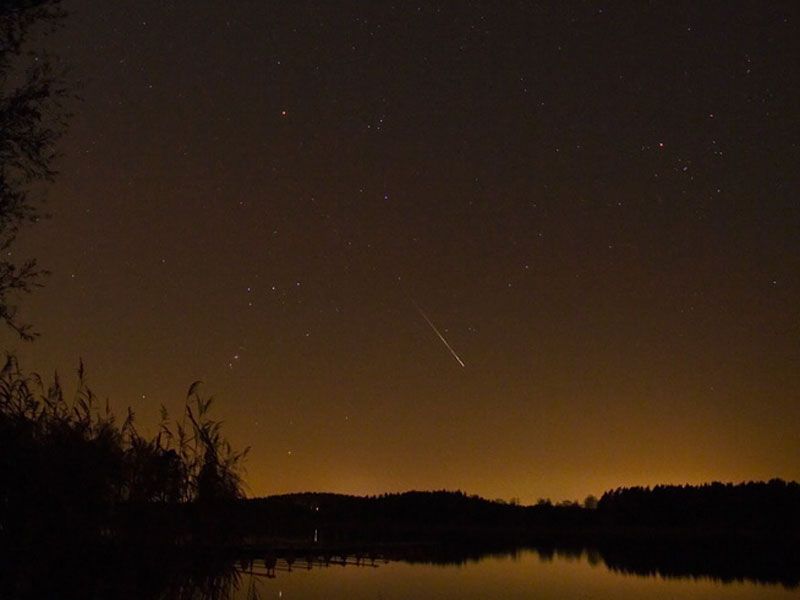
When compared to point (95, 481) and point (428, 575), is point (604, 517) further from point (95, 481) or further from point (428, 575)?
point (95, 481)

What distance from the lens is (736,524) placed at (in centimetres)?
11125

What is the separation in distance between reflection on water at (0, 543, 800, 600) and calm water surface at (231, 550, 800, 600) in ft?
0.20

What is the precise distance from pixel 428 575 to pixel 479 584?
5330mm

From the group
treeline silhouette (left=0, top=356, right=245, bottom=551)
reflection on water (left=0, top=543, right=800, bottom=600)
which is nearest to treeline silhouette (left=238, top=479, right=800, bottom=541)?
reflection on water (left=0, top=543, right=800, bottom=600)

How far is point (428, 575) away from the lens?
58.5 m

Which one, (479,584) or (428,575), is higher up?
(428,575)

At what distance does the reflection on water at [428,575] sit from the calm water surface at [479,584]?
2.4 inches

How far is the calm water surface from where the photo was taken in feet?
151

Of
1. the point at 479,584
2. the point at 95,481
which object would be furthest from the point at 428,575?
the point at 95,481

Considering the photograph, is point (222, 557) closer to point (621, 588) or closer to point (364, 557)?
point (621, 588)

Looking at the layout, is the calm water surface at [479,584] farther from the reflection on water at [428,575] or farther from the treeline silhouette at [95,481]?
the treeline silhouette at [95,481]

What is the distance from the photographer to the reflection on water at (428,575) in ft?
24.9

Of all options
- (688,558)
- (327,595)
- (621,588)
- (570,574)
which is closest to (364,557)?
(570,574)

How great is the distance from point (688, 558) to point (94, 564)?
273ft
